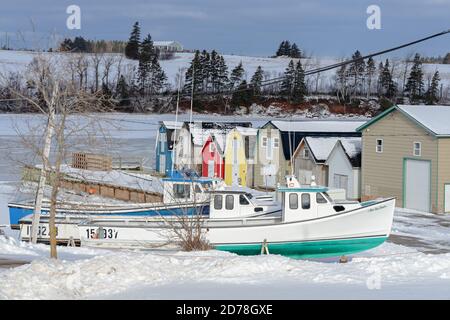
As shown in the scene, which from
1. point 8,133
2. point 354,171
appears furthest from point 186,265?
point 8,133

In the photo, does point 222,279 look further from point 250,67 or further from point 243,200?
point 250,67

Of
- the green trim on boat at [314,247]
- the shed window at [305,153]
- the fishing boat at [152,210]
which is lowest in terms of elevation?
the green trim on boat at [314,247]

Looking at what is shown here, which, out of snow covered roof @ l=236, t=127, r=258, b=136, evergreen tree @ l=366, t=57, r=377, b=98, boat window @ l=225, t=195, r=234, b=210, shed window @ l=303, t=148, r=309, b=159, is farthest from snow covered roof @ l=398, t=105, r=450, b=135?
evergreen tree @ l=366, t=57, r=377, b=98

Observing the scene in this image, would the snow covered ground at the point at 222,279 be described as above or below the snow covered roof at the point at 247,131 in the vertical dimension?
below

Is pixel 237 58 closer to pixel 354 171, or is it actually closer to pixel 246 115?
pixel 246 115

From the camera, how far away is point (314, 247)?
28.4m

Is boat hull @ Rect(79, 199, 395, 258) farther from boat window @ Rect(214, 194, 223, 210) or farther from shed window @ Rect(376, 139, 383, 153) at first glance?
shed window @ Rect(376, 139, 383, 153)

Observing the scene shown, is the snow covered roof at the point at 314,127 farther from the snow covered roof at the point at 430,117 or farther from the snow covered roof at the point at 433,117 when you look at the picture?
the snow covered roof at the point at 433,117

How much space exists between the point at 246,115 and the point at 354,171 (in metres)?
67.2

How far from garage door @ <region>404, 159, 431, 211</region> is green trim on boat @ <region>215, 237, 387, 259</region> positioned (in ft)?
51.8

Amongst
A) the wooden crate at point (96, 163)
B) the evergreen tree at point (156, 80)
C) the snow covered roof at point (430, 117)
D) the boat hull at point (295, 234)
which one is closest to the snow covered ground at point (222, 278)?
the boat hull at point (295, 234)

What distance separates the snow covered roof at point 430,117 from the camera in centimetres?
4316

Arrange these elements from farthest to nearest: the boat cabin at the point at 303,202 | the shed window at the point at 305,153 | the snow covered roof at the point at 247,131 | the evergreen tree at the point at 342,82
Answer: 1. the evergreen tree at the point at 342,82
2. the snow covered roof at the point at 247,131
3. the shed window at the point at 305,153
4. the boat cabin at the point at 303,202

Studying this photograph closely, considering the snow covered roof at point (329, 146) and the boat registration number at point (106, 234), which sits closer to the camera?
the boat registration number at point (106, 234)
